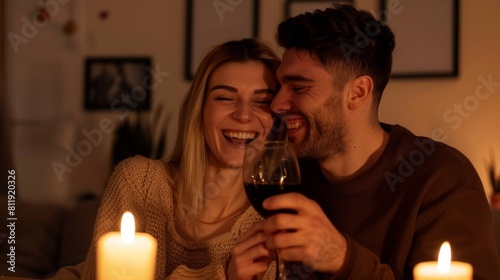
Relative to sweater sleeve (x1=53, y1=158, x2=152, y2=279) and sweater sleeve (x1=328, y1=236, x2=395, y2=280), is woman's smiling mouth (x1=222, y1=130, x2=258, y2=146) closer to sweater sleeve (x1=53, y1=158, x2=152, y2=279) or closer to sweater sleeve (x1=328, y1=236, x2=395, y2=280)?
sweater sleeve (x1=53, y1=158, x2=152, y2=279)

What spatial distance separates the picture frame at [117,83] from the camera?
398 cm

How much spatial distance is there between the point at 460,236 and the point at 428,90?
7.24 feet

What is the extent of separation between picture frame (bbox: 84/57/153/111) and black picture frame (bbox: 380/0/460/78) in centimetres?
144

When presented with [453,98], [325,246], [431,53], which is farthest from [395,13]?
[325,246]

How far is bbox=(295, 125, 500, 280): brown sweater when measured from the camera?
164 cm

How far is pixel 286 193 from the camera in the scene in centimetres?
127

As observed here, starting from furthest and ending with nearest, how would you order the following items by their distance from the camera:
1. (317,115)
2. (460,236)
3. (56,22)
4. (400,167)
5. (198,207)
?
(56,22) < (198,207) < (317,115) < (400,167) < (460,236)

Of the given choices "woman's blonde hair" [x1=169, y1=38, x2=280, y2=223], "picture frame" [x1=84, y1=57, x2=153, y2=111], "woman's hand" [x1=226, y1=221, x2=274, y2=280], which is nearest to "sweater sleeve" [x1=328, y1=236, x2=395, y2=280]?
"woman's hand" [x1=226, y1=221, x2=274, y2=280]

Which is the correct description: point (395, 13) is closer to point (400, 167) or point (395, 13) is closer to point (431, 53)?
point (431, 53)

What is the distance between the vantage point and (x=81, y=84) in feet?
13.4

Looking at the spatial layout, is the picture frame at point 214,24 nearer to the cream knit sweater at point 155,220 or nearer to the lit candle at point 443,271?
the cream knit sweater at point 155,220

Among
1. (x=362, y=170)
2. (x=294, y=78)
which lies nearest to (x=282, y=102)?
(x=294, y=78)

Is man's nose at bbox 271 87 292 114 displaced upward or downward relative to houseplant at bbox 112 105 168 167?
upward

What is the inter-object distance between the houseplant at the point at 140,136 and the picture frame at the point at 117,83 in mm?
86
